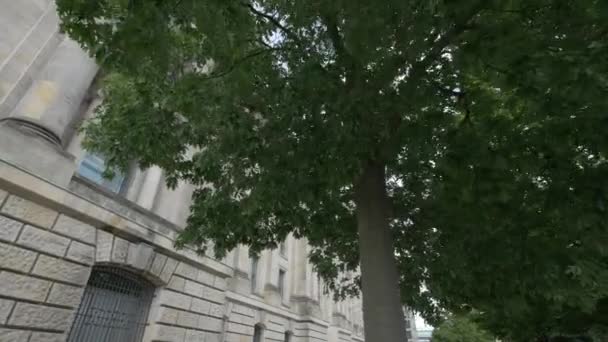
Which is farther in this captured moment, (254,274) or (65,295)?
(254,274)

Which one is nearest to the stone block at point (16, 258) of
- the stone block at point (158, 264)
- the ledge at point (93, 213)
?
the ledge at point (93, 213)

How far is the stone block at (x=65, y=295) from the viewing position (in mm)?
7147

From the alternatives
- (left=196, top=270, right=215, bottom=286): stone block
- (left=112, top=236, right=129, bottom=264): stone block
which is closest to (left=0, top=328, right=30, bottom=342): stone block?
(left=112, top=236, right=129, bottom=264): stone block

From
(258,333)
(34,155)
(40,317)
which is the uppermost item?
(34,155)

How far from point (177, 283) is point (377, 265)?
711 cm

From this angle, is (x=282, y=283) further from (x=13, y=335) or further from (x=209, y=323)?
(x=13, y=335)

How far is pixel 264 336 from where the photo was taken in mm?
17484

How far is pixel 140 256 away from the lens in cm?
913

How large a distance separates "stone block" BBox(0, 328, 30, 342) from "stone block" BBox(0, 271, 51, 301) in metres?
0.59

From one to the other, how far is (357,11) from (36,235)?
760 cm

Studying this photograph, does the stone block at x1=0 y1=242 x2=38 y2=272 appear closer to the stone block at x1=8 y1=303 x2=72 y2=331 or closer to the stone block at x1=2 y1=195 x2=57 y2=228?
the stone block at x1=2 y1=195 x2=57 y2=228

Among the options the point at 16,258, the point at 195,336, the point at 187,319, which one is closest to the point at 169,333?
the point at 187,319

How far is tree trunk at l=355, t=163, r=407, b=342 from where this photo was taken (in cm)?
488

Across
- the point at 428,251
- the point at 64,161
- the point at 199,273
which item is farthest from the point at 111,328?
the point at 428,251
